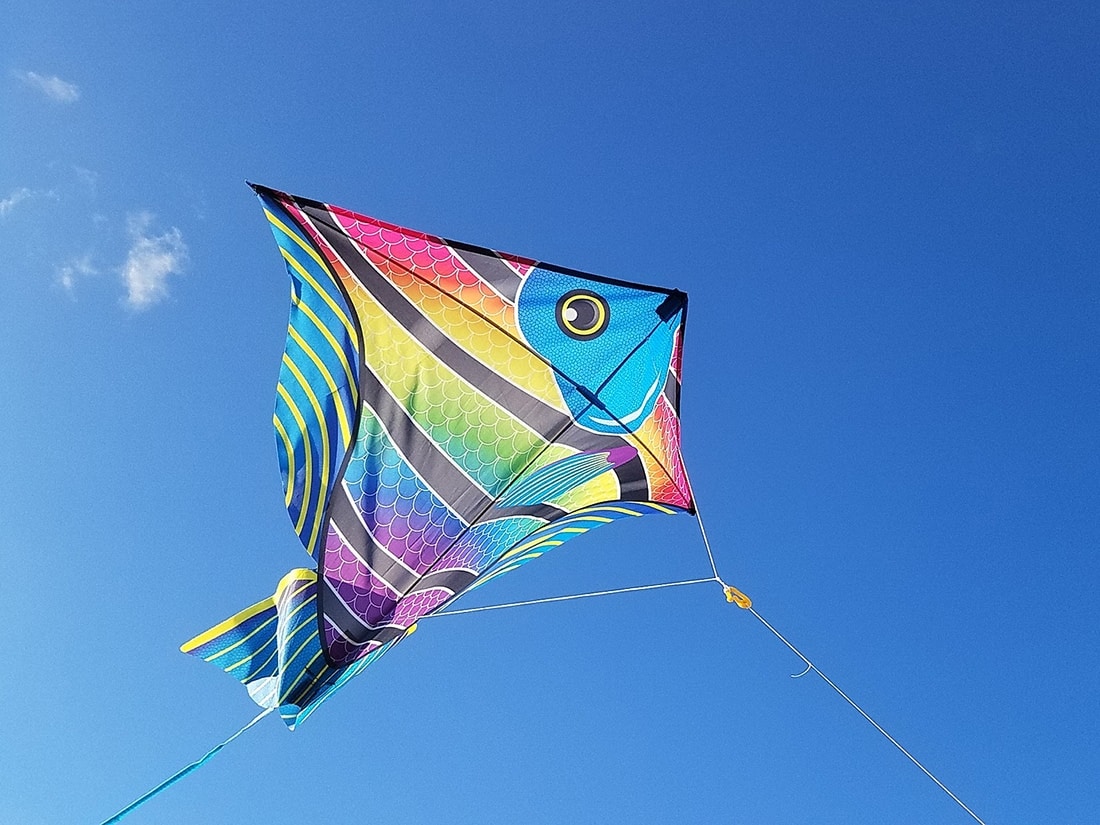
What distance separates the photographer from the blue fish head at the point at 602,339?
4.89 m

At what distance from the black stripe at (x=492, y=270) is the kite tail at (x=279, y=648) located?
2.06m

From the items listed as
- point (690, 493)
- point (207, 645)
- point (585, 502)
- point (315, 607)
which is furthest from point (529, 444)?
point (207, 645)

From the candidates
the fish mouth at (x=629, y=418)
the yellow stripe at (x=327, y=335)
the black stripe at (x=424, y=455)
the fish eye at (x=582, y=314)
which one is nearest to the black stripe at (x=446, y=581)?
the black stripe at (x=424, y=455)

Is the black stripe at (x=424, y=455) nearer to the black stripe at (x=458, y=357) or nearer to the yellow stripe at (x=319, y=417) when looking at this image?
the yellow stripe at (x=319, y=417)

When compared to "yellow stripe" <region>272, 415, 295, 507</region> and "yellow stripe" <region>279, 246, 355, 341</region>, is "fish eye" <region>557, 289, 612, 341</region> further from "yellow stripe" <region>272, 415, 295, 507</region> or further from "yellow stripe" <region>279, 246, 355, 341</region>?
"yellow stripe" <region>272, 415, 295, 507</region>

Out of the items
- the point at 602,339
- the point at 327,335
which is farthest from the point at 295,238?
the point at 602,339

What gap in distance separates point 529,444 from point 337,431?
122 centimetres

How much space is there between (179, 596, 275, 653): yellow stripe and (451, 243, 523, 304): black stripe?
233 centimetres

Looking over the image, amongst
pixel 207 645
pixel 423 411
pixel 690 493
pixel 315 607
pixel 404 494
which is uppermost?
pixel 690 493

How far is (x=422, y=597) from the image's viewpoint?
4766 mm

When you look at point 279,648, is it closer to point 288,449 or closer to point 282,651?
point 282,651

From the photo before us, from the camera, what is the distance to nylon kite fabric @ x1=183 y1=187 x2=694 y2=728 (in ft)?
15.0

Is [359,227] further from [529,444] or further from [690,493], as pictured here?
[690,493]

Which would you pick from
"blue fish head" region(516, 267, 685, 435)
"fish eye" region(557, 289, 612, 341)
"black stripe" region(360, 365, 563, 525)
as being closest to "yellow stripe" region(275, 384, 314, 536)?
"black stripe" region(360, 365, 563, 525)
